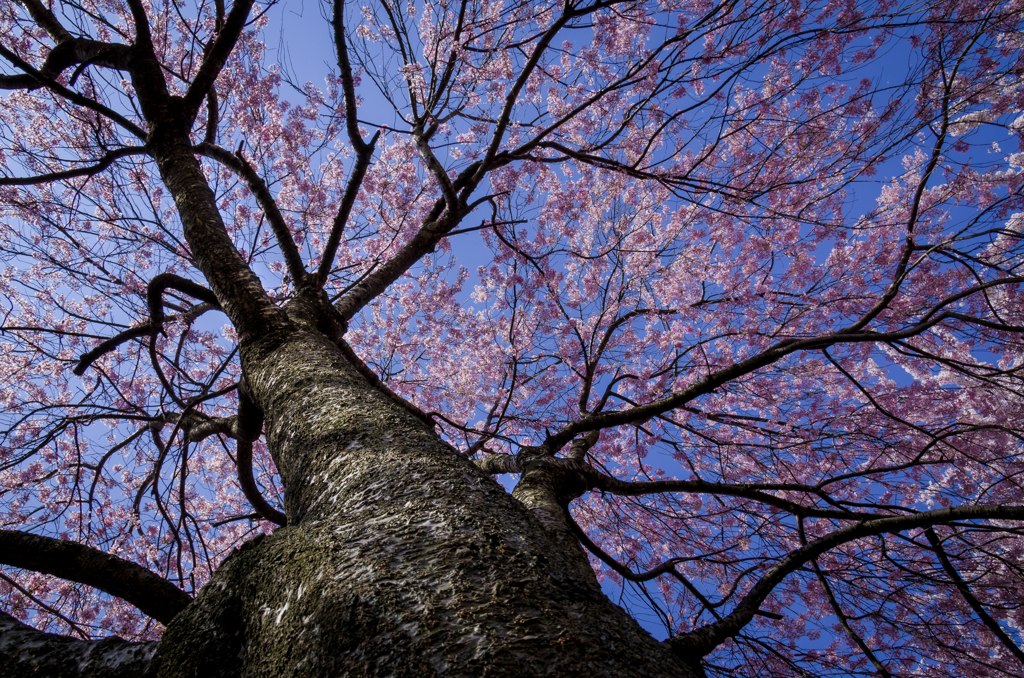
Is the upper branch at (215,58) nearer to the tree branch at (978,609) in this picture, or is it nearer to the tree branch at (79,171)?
the tree branch at (79,171)

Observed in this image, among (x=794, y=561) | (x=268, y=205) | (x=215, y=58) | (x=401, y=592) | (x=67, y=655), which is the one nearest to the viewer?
(x=401, y=592)

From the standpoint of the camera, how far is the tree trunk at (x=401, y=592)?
77cm

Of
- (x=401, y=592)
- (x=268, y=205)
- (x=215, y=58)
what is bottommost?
(x=401, y=592)

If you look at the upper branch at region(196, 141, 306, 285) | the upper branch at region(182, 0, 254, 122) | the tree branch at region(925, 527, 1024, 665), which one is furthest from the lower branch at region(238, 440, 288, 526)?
the tree branch at region(925, 527, 1024, 665)

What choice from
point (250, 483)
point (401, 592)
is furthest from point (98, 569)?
point (250, 483)

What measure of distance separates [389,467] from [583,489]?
77.3 inches

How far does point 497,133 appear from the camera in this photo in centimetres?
330

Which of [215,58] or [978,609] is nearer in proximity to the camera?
[978,609]

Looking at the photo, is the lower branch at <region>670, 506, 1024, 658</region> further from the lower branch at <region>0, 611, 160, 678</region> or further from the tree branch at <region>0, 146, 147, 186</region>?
the tree branch at <region>0, 146, 147, 186</region>

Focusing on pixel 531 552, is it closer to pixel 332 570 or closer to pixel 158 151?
pixel 332 570

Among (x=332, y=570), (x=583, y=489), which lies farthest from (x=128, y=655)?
(x=583, y=489)

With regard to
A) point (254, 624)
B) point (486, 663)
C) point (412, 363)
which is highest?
point (412, 363)

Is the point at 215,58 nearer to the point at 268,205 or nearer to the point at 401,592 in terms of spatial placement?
the point at 268,205

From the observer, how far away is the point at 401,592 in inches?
34.1
